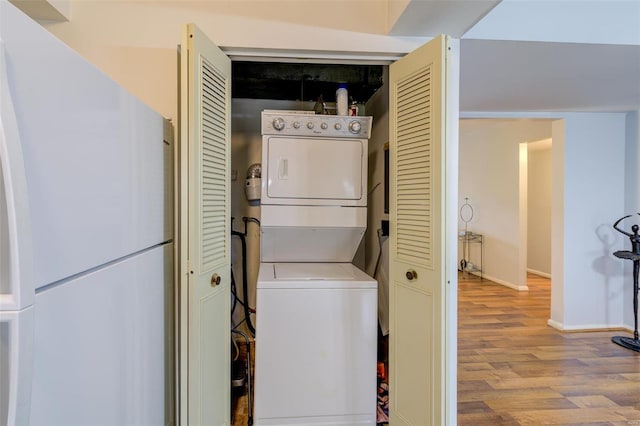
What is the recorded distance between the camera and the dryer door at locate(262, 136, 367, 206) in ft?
7.32

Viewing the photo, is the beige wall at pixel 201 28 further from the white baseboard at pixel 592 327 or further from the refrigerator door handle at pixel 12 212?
the white baseboard at pixel 592 327

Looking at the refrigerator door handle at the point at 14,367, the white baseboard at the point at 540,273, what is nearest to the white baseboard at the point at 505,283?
the white baseboard at the point at 540,273

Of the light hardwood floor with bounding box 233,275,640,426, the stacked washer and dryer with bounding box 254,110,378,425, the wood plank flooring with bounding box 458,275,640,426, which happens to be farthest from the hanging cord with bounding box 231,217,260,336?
the wood plank flooring with bounding box 458,275,640,426

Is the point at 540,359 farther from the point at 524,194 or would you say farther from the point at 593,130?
the point at 524,194

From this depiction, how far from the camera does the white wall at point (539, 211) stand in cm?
645

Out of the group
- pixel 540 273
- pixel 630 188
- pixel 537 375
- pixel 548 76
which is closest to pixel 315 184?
pixel 548 76

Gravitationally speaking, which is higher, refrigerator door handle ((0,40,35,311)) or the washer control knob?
the washer control knob

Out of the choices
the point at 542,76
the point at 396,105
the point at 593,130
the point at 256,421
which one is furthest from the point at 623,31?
the point at 256,421

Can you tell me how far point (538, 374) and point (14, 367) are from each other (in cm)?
326

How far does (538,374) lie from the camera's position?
8.95ft

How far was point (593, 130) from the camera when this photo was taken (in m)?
3.71

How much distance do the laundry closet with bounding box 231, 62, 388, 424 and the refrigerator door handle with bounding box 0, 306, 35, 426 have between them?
4.35 ft

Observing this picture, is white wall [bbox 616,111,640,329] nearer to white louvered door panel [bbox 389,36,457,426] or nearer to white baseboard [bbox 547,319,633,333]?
white baseboard [bbox 547,319,633,333]

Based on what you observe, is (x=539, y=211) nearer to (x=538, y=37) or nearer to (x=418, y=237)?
(x=538, y=37)
